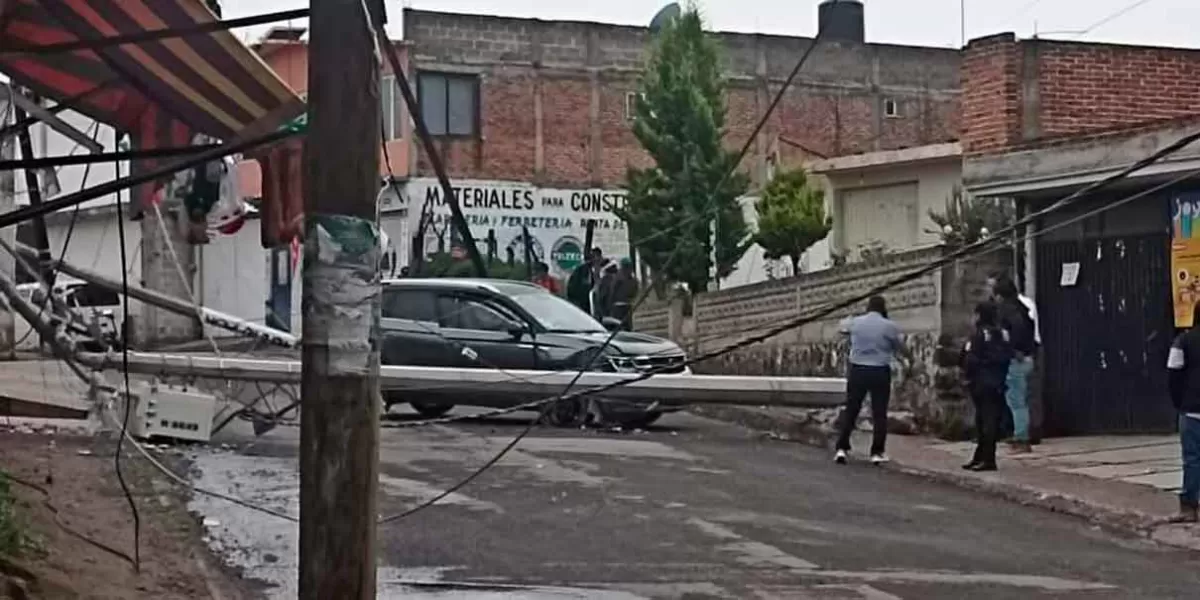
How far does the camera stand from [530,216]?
38406 millimetres

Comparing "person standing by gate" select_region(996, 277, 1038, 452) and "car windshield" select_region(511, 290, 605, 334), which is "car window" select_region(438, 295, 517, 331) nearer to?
"car windshield" select_region(511, 290, 605, 334)

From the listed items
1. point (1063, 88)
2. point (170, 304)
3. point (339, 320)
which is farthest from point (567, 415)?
point (339, 320)

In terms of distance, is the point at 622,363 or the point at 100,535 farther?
the point at 622,363

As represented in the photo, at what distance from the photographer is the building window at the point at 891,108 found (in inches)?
1673

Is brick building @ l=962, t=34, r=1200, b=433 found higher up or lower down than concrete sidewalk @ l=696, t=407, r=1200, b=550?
higher up

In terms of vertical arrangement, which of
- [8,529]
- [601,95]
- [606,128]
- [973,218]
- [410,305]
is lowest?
[8,529]

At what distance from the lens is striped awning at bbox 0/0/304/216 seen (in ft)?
29.2

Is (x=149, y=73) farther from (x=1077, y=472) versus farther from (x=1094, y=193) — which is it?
(x=1094, y=193)

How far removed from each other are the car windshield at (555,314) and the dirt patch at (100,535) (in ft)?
Answer: 20.3

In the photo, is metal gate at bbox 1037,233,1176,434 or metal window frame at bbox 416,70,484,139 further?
metal window frame at bbox 416,70,484,139

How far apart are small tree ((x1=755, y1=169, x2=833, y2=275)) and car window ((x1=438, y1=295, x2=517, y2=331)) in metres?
10.1

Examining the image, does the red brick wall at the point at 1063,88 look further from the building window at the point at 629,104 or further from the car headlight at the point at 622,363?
the building window at the point at 629,104

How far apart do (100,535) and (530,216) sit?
26.7 m

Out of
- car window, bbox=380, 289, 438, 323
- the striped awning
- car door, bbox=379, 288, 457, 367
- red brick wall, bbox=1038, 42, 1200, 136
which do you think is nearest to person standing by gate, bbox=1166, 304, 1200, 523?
the striped awning
